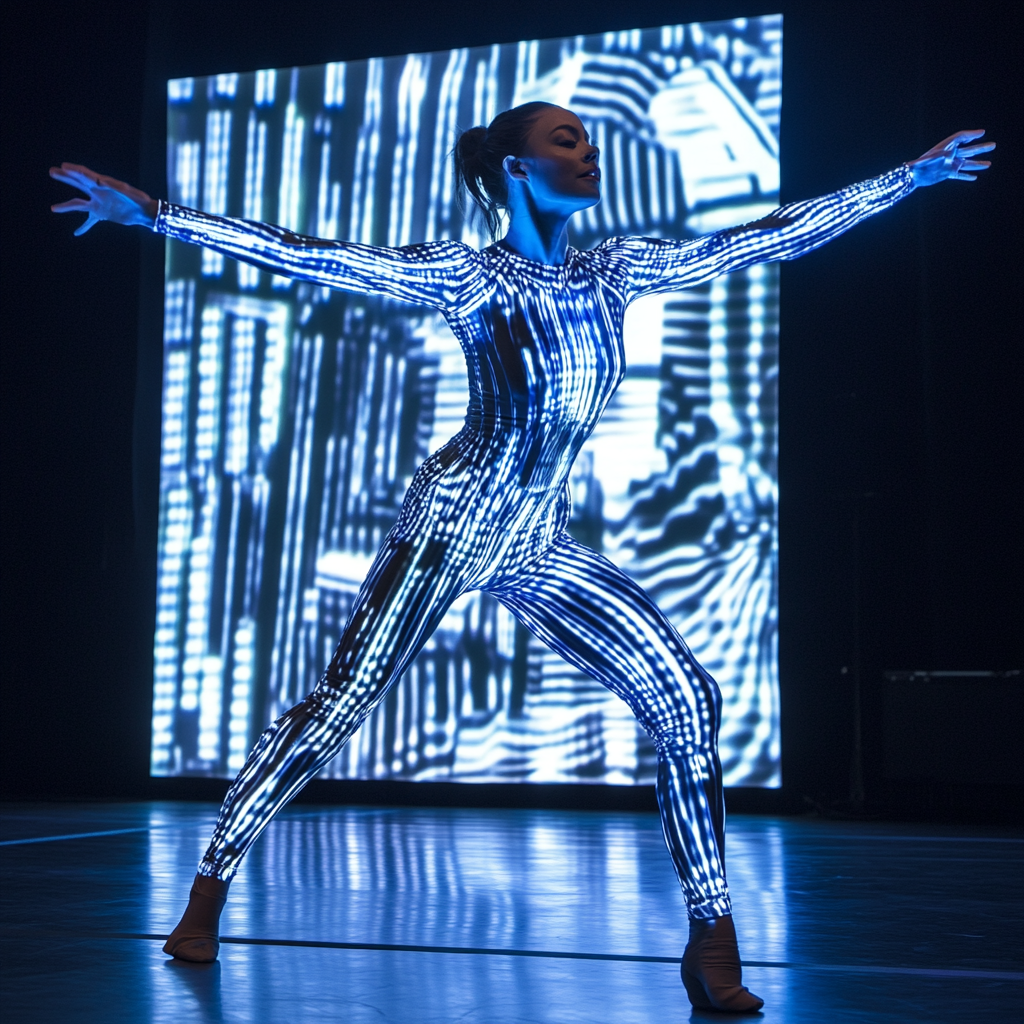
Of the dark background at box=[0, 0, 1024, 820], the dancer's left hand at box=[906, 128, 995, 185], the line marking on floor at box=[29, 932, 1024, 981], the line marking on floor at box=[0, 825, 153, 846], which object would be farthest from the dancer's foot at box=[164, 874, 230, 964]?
the dark background at box=[0, 0, 1024, 820]

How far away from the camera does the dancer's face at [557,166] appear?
205 cm

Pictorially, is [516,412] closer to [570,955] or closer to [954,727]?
[570,955]

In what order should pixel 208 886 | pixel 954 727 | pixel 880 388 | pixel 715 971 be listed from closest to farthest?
pixel 715 971, pixel 208 886, pixel 954 727, pixel 880 388

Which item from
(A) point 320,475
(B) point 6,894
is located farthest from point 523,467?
(A) point 320,475

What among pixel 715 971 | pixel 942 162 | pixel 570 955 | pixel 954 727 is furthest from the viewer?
pixel 954 727

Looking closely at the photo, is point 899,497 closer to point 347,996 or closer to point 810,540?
point 810,540

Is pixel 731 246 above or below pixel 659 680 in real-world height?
above

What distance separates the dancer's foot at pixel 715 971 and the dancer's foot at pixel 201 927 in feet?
2.23

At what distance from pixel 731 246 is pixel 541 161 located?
32cm

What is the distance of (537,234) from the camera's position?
2080mm

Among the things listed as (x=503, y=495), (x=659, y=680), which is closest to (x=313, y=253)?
(x=503, y=495)

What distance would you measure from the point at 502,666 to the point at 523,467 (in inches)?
146

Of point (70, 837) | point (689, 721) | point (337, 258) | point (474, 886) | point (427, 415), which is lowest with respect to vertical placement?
point (70, 837)

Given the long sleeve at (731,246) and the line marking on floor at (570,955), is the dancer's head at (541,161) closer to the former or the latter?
the long sleeve at (731,246)
